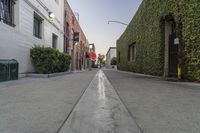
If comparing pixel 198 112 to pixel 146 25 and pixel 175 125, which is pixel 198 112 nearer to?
pixel 175 125

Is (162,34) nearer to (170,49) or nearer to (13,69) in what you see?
(170,49)

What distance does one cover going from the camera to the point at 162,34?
10.1 metres

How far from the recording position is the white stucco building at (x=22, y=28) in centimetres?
768

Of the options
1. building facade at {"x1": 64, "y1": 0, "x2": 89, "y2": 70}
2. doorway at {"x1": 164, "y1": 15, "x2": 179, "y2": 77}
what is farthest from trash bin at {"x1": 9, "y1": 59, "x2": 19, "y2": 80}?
building facade at {"x1": 64, "y1": 0, "x2": 89, "y2": 70}

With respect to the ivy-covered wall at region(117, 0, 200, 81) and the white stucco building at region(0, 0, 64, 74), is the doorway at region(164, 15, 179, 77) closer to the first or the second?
the ivy-covered wall at region(117, 0, 200, 81)

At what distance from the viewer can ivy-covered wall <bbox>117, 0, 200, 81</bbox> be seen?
Result: 745 cm

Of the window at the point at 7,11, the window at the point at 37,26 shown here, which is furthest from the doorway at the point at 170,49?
the window at the point at 37,26

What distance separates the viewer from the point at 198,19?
7.35 metres

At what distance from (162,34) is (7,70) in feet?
27.0

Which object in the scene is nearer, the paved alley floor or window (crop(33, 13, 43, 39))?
the paved alley floor

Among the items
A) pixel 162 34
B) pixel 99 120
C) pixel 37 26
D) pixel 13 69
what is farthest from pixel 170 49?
pixel 37 26

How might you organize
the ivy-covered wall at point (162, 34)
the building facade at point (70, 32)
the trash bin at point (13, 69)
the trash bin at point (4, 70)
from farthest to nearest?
the building facade at point (70, 32)
the ivy-covered wall at point (162, 34)
the trash bin at point (13, 69)
the trash bin at point (4, 70)

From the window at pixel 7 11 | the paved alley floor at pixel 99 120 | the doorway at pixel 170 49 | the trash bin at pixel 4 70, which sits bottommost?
the paved alley floor at pixel 99 120

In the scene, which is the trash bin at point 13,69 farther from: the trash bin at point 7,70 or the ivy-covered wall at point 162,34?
the ivy-covered wall at point 162,34
